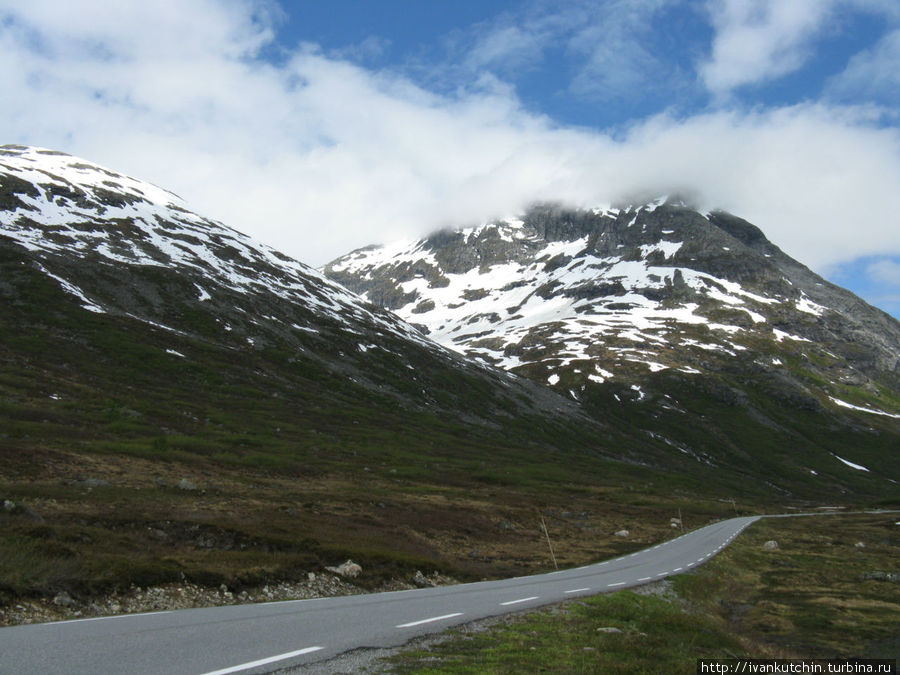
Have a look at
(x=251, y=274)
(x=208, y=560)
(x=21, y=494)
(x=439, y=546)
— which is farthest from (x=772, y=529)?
(x=251, y=274)

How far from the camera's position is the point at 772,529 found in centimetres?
7881

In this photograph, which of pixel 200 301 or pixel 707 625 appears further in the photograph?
pixel 200 301

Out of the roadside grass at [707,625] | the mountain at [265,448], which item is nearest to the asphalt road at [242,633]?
the roadside grass at [707,625]

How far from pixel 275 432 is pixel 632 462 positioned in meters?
104

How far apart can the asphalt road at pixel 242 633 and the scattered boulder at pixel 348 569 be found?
4293 millimetres

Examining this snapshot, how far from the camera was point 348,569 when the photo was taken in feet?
97.7

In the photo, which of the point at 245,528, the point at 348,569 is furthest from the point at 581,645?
the point at 245,528

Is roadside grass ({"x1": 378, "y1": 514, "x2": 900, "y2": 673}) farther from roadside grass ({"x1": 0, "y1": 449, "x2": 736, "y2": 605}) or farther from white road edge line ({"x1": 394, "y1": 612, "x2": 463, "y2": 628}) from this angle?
roadside grass ({"x1": 0, "y1": 449, "x2": 736, "y2": 605})

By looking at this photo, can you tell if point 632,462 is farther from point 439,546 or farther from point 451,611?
point 451,611

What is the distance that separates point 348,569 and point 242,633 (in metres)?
16.2

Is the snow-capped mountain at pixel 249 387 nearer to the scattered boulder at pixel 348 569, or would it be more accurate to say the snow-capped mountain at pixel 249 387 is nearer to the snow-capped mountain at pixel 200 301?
the snow-capped mountain at pixel 200 301

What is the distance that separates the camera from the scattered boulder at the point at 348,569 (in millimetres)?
29406

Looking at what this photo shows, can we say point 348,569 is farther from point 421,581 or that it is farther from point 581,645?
point 581,645

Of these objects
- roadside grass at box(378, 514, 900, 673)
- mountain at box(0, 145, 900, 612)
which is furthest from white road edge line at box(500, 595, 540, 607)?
mountain at box(0, 145, 900, 612)
